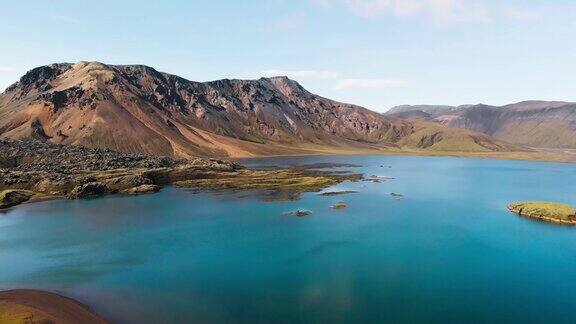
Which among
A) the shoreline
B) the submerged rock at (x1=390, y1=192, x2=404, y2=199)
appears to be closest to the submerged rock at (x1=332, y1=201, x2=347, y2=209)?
the submerged rock at (x1=390, y1=192, x2=404, y2=199)

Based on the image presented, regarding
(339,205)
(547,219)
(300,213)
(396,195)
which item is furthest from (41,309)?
(396,195)

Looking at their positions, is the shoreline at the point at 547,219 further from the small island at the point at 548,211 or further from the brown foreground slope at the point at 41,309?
the brown foreground slope at the point at 41,309

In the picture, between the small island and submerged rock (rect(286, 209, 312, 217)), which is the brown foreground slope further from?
the small island

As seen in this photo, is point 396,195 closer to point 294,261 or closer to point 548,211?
point 548,211

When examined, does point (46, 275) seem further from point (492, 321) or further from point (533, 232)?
point (533, 232)

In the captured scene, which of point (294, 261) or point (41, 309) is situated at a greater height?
point (41, 309)

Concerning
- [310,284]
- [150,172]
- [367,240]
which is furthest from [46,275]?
[150,172]
